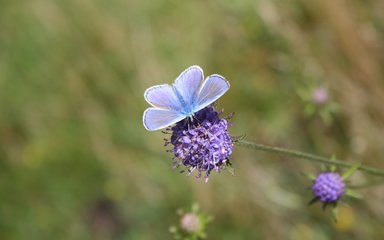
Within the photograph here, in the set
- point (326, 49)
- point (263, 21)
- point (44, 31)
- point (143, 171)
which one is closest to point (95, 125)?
point (143, 171)

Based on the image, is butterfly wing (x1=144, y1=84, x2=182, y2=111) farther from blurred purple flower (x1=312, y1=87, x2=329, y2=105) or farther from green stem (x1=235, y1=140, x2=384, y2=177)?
blurred purple flower (x1=312, y1=87, x2=329, y2=105)

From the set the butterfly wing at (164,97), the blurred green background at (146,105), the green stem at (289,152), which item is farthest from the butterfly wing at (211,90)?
the blurred green background at (146,105)

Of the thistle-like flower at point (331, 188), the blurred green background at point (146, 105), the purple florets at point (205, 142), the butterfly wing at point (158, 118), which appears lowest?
the butterfly wing at point (158, 118)

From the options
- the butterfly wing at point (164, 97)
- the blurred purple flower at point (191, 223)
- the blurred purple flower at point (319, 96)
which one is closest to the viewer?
the butterfly wing at point (164, 97)

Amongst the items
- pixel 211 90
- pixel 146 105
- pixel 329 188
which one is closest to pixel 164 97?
pixel 211 90

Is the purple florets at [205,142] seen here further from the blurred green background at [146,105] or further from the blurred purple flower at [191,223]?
the blurred green background at [146,105]

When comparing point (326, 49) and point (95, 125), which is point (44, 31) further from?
point (326, 49)

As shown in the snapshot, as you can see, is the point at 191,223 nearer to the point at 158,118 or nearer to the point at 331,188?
the point at 331,188

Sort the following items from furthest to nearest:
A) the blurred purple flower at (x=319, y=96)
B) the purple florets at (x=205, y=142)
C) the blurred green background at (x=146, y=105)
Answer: the blurred green background at (x=146, y=105)
the blurred purple flower at (x=319, y=96)
the purple florets at (x=205, y=142)
